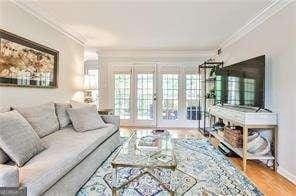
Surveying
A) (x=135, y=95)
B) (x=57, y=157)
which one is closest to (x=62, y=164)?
(x=57, y=157)

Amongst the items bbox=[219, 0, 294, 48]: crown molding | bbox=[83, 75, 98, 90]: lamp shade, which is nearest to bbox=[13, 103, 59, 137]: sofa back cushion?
bbox=[83, 75, 98, 90]: lamp shade

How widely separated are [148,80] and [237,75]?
3.22 meters

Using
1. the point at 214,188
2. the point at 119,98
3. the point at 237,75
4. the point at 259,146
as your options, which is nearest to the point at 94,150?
the point at 214,188


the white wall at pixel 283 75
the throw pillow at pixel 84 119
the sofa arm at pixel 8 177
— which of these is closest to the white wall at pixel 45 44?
the throw pillow at pixel 84 119

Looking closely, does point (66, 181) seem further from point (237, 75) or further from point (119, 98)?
point (119, 98)

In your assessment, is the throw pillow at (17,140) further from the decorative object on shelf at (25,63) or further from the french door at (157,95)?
the french door at (157,95)

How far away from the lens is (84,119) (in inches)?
145

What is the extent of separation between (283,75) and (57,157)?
2.88m

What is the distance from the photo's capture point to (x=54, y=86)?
4.30 meters

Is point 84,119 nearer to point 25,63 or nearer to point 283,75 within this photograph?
point 25,63

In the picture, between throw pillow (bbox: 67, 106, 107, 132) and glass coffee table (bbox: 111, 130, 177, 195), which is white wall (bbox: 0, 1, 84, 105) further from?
glass coffee table (bbox: 111, 130, 177, 195)

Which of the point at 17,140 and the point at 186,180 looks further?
the point at 186,180

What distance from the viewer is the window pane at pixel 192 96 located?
7109 millimetres

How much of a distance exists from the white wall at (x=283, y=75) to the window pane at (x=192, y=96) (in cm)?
323
